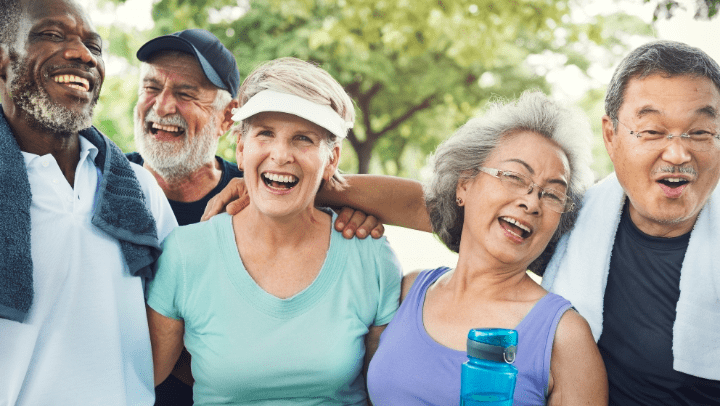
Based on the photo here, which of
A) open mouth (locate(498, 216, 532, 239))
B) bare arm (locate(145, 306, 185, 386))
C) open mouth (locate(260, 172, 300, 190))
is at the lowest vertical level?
bare arm (locate(145, 306, 185, 386))

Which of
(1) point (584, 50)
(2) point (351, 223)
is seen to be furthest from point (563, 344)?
(1) point (584, 50)

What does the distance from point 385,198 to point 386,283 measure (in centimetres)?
44

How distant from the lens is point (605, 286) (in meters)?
2.52

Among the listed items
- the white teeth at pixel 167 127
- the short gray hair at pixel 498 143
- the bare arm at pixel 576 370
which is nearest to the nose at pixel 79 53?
the white teeth at pixel 167 127

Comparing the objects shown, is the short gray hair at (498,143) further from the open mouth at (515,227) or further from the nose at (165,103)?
the nose at (165,103)

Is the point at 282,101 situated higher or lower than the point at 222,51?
lower

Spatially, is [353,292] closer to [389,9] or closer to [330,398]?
[330,398]

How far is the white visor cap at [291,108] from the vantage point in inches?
91.2

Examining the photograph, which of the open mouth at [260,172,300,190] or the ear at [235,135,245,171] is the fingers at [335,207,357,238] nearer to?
the open mouth at [260,172,300,190]

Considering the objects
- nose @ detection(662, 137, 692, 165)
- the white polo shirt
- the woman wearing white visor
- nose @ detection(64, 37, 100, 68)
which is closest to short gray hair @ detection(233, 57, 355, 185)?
the woman wearing white visor

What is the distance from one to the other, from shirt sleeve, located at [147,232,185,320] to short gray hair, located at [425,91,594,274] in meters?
1.10

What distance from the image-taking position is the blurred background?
664 cm

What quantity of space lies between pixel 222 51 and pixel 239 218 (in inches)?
59.8

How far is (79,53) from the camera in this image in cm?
223
